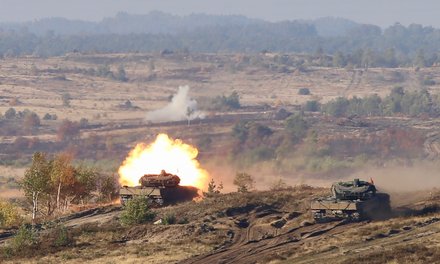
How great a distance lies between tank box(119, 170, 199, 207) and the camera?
75.6m

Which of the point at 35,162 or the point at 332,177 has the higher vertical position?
the point at 35,162

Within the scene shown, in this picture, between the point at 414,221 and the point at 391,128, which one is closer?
the point at 414,221

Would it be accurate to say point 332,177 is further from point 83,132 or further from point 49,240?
point 49,240

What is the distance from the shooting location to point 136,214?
217 ft

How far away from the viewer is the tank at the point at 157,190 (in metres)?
75.6

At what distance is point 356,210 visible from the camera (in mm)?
62344

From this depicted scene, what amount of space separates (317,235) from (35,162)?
33.1m

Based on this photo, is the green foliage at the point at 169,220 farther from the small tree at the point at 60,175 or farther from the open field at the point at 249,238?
the small tree at the point at 60,175

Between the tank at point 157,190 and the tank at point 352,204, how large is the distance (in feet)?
53.1

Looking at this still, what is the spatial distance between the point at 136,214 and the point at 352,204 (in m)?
15.7

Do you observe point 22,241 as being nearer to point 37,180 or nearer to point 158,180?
point 158,180

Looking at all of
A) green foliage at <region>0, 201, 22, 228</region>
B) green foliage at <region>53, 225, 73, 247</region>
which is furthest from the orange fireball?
green foliage at <region>53, 225, 73, 247</region>

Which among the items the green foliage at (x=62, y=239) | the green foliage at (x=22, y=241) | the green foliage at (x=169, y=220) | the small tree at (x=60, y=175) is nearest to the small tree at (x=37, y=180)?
the small tree at (x=60, y=175)

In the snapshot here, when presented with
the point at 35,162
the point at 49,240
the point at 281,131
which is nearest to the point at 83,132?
the point at 281,131
